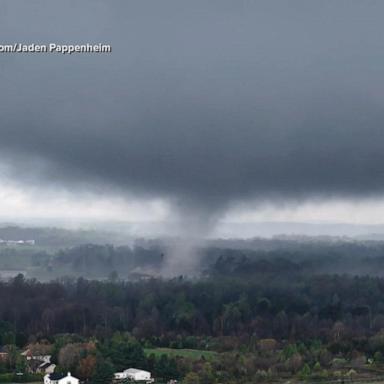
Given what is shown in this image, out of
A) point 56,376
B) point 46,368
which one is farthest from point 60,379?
point 46,368

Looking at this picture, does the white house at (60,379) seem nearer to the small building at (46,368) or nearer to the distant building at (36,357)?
the small building at (46,368)

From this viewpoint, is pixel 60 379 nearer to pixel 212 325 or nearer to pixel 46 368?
pixel 46 368

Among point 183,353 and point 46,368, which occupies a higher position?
point 46,368

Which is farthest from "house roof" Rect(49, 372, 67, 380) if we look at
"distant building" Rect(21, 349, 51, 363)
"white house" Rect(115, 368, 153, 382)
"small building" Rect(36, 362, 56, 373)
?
"distant building" Rect(21, 349, 51, 363)

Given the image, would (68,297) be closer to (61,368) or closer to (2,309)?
(2,309)

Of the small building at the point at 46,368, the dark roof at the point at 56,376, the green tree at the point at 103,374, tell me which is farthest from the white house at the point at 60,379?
the small building at the point at 46,368

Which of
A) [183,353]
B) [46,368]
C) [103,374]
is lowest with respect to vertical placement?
[183,353]

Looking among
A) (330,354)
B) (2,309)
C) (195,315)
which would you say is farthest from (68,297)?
(330,354)
